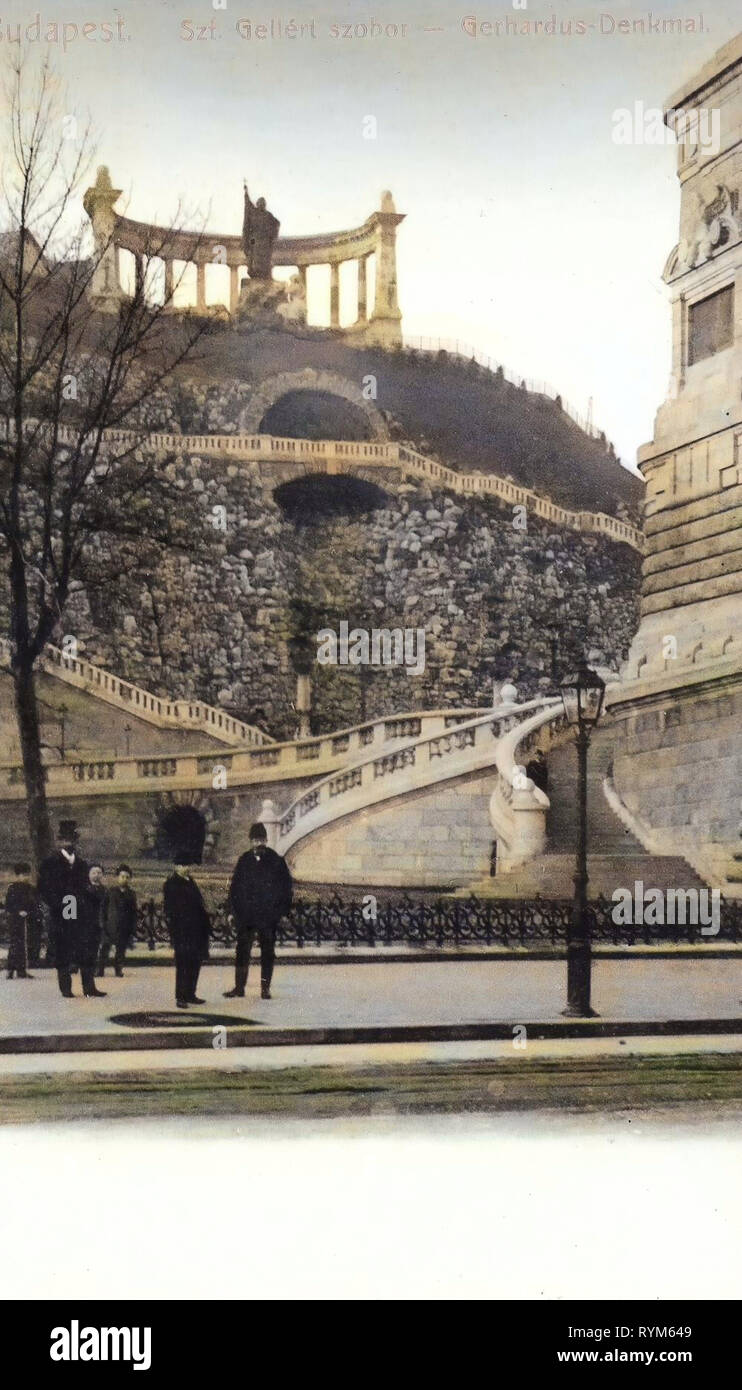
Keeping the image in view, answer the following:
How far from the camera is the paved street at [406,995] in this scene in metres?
13.3

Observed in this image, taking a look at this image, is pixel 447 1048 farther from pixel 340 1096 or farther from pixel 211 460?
pixel 211 460

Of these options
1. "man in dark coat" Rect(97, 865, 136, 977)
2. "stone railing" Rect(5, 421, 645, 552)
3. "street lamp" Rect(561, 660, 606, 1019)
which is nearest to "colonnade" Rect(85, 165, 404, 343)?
"stone railing" Rect(5, 421, 645, 552)

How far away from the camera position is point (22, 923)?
13680 millimetres

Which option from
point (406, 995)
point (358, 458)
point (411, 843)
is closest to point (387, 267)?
point (358, 458)

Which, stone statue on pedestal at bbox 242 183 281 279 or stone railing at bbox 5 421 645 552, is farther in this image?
stone railing at bbox 5 421 645 552

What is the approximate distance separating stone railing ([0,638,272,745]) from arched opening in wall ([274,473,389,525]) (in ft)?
5.53

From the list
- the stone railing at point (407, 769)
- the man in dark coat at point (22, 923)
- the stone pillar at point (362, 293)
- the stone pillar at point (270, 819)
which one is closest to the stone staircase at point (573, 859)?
the stone railing at point (407, 769)

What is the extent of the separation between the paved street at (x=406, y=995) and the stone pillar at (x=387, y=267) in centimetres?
499

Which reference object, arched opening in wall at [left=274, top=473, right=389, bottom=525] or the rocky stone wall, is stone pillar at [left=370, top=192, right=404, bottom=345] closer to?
arched opening in wall at [left=274, top=473, right=389, bottom=525]

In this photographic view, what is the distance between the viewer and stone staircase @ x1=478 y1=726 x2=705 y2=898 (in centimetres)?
1406

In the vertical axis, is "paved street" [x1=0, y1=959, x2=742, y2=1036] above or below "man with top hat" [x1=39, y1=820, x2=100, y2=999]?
below

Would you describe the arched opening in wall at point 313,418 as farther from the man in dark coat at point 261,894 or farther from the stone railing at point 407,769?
the man in dark coat at point 261,894

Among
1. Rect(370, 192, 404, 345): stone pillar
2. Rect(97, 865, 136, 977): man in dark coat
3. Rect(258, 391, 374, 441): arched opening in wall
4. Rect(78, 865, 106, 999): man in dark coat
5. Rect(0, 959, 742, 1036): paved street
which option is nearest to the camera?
Rect(0, 959, 742, 1036): paved street

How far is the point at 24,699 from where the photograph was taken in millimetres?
14195
